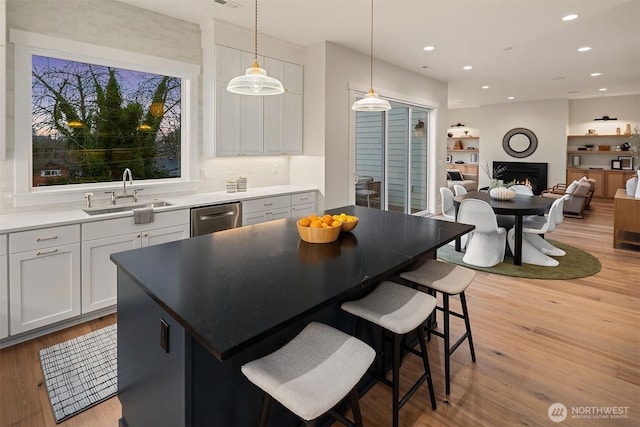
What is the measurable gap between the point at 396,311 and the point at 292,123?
3.74m

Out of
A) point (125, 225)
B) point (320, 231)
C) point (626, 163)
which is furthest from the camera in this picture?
point (626, 163)

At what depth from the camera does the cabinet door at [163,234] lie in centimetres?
338

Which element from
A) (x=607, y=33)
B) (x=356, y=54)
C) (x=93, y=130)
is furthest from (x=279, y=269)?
(x=607, y=33)

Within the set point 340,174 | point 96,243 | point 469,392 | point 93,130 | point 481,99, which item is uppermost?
point 481,99

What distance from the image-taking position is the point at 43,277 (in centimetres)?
282

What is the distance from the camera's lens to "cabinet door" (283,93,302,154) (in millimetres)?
4965

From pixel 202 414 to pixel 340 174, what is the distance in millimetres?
4200

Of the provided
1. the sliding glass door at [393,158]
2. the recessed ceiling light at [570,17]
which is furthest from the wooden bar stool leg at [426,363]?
the recessed ceiling light at [570,17]

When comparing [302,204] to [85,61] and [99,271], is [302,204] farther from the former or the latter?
[85,61]

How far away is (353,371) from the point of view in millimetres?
1346

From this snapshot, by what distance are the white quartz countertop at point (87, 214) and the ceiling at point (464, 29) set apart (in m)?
1.97

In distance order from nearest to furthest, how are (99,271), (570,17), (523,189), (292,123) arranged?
(99,271)
(570,17)
(292,123)
(523,189)

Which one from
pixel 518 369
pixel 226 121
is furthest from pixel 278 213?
pixel 518 369

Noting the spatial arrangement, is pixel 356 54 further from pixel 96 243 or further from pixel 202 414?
pixel 202 414
